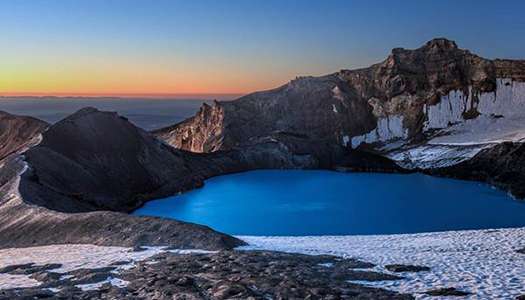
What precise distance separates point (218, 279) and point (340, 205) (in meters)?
43.3

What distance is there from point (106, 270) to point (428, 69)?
101 meters

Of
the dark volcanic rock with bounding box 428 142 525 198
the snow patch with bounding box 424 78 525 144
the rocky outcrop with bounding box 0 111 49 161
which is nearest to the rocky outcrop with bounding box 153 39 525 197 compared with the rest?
the snow patch with bounding box 424 78 525 144

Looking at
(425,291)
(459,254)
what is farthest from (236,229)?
(425,291)

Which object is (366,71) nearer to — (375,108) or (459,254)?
(375,108)

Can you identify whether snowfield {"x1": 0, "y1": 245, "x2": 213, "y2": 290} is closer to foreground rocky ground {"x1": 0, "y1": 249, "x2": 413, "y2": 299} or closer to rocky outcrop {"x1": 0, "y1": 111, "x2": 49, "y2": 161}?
foreground rocky ground {"x1": 0, "y1": 249, "x2": 413, "y2": 299}

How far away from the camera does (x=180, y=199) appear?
211 feet

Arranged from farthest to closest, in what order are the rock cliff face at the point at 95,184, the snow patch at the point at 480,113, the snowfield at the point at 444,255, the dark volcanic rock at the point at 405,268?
the snow patch at the point at 480,113
the rock cliff face at the point at 95,184
the dark volcanic rock at the point at 405,268
the snowfield at the point at 444,255

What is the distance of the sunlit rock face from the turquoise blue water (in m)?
16.2

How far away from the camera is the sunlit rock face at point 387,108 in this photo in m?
99.4

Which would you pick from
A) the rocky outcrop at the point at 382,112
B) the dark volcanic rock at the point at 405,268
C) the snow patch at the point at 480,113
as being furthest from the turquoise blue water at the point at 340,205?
the dark volcanic rock at the point at 405,268

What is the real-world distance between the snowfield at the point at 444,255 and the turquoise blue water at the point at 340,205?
1487 cm

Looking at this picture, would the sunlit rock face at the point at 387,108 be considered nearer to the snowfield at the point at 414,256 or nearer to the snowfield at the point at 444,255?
the snowfield at the point at 444,255

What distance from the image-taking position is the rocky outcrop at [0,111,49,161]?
77.0 m

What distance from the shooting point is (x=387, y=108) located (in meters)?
109
